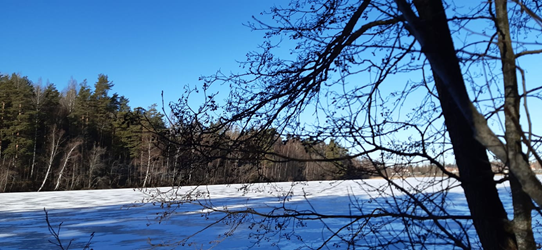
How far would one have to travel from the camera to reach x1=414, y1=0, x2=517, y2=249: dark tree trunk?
1626mm

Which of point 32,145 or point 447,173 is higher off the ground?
point 32,145

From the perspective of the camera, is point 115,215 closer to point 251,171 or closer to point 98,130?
point 251,171

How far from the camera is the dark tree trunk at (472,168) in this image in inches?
64.0

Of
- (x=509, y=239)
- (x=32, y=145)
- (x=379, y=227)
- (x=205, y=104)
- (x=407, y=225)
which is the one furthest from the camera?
(x=32, y=145)

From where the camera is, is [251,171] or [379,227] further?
[251,171]

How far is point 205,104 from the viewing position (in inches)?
106

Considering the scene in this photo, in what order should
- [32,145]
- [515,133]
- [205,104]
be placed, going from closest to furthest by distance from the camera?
1. [515,133]
2. [205,104]
3. [32,145]

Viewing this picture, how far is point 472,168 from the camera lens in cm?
173

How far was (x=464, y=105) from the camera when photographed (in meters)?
1.29

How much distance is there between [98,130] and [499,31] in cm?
3826

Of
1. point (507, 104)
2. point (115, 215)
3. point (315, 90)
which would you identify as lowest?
point (115, 215)

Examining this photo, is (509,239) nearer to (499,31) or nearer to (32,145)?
(499,31)

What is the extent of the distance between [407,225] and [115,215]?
418 inches

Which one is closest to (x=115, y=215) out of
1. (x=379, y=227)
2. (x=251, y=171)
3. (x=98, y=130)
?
(x=251, y=171)
